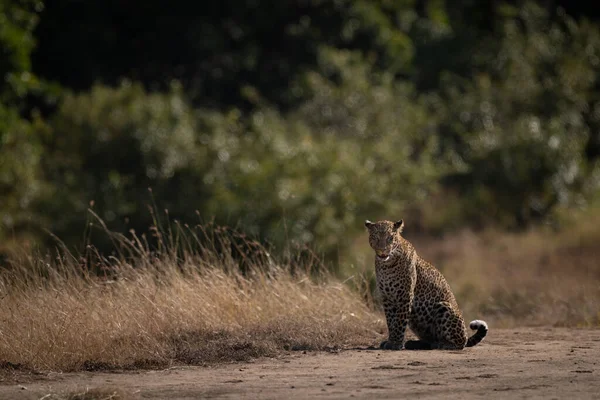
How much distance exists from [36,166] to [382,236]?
16.5 m

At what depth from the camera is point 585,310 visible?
14.9m

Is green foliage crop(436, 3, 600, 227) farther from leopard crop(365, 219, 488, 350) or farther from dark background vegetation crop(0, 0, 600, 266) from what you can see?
leopard crop(365, 219, 488, 350)

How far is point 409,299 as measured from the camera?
38.5ft

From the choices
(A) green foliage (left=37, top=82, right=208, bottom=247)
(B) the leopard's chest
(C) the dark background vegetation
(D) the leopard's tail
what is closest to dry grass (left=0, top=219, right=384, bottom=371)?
(B) the leopard's chest

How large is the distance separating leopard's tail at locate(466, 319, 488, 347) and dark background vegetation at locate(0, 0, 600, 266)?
12.0ft

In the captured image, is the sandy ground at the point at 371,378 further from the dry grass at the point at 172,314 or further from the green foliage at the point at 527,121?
the green foliage at the point at 527,121

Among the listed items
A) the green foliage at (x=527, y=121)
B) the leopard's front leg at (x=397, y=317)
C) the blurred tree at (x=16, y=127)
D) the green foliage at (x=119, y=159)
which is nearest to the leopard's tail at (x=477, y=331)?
the leopard's front leg at (x=397, y=317)

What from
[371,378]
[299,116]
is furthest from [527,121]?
[371,378]

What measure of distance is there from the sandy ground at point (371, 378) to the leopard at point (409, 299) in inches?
9.6

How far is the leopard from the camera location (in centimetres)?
1168

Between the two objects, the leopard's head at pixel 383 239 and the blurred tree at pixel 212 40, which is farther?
the blurred tree at pixel 212 40

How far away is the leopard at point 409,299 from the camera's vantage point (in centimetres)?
1168

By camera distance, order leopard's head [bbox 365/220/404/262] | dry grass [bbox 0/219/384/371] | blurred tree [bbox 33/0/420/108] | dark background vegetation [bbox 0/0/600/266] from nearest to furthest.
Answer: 1. dry grass [bbox 0/219/384/371]
2. leopard's head [bbox 365/220/404/262]
3. dark background vegetation [bbox 0/0/600/266]
4. blurred tree [bbox 33/0/420/108]

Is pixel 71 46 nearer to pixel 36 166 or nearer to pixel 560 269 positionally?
pixel 36 166
